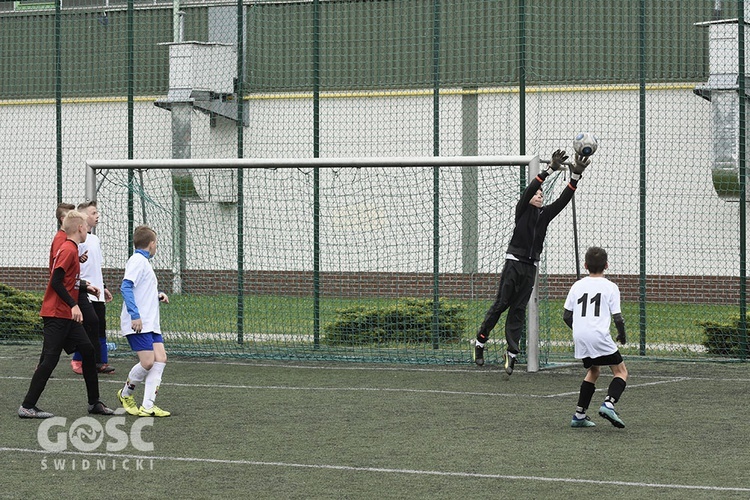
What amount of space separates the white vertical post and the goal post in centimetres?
107

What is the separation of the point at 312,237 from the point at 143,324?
17.5 feet

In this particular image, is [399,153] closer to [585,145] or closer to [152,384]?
[585,145]

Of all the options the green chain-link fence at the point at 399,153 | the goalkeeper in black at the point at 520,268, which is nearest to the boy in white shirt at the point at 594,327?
the goalkeeper in black at the point at 520,268

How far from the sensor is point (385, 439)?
8352 millimetres

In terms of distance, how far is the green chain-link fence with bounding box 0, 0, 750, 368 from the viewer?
1407cm

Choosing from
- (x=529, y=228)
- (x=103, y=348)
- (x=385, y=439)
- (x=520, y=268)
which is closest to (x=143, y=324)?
(x=385, y=439)

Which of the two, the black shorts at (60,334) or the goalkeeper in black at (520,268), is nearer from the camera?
the black shorts at (60,334)

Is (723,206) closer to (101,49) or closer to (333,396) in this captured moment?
(333,396)

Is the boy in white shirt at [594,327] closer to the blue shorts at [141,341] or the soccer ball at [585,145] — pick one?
the soccer ball at [585,145]

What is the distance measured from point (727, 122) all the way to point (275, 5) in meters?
6.62

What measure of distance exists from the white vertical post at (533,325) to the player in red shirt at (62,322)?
4784mm

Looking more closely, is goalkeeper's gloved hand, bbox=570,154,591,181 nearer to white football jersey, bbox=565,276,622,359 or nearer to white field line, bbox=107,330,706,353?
white football jersey, bbox=565,276,622,359

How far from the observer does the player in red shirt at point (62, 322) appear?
914cm

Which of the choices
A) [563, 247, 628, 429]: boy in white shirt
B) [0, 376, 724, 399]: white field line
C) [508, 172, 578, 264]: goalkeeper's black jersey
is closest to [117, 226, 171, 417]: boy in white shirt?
[0, 376, 724, 399]: white field line
